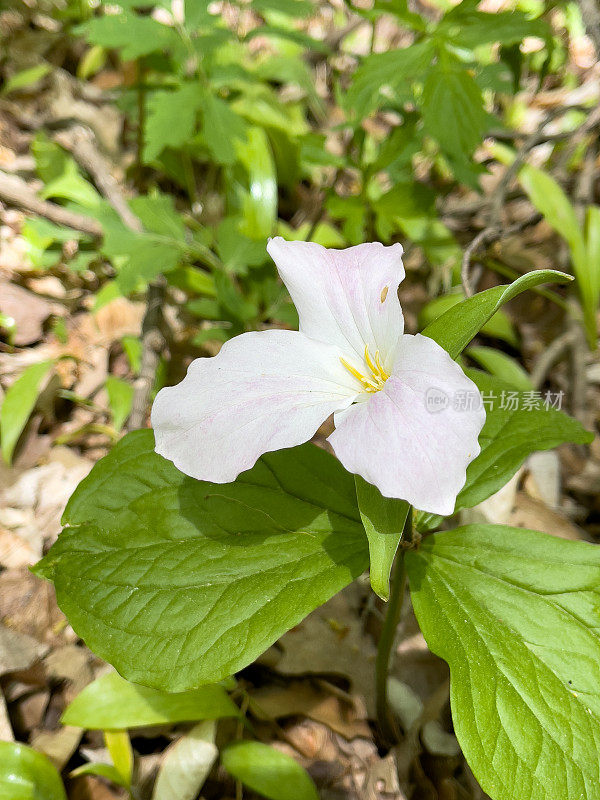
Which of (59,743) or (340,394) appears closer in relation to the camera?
(340,394)

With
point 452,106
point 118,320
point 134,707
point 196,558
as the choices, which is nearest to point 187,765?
point 134,707

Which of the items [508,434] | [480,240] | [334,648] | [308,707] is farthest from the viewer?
[480,240]

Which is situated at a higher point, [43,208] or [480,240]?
[43,208]

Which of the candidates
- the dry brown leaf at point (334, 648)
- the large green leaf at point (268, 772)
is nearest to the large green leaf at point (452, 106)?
the dry brown leaf at point (334, 648)

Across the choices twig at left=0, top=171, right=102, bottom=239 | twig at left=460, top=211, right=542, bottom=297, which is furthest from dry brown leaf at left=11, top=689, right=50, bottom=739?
twig at left=0, top=171, right=102, bottom=239

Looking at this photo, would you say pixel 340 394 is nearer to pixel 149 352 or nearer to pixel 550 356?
pixel 149 352

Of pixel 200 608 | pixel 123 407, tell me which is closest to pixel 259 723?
pixel 200 608

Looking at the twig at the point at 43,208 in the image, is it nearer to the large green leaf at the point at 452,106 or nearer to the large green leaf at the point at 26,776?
the large green leaf at the point at 452,106

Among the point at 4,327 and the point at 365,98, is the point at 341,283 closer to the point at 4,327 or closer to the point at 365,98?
the point at 365,98
